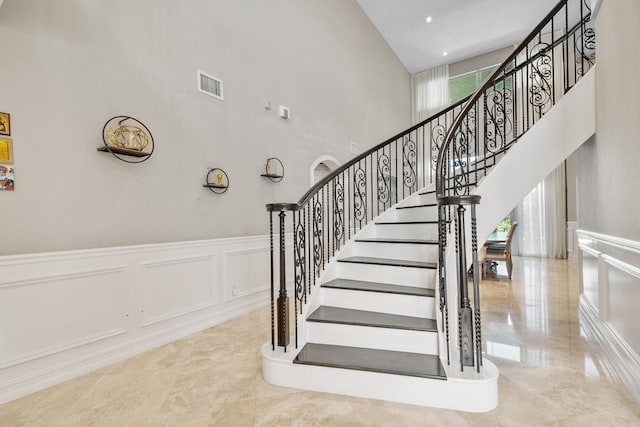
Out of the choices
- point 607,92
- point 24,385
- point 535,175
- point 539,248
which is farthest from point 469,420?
point 539,248

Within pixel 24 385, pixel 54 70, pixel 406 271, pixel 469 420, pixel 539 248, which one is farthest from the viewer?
pixel 539 248

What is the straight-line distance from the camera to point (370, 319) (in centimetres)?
237

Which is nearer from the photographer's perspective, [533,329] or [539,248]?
[533,329]

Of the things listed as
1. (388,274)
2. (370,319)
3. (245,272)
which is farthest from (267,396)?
(245,272)

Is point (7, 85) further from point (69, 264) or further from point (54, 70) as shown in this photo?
point (69, 264)

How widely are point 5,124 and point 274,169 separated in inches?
100

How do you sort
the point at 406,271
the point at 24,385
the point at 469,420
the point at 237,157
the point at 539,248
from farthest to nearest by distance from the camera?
the point at 539,248, the point at 237,157, the point at 406,271, the point at 24,385, the point at 469,420

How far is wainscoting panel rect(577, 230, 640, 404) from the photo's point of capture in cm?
195

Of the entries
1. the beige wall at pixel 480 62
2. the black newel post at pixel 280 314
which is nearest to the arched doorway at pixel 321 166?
the black newel post at pixel 280 314

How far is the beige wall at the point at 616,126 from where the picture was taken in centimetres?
195

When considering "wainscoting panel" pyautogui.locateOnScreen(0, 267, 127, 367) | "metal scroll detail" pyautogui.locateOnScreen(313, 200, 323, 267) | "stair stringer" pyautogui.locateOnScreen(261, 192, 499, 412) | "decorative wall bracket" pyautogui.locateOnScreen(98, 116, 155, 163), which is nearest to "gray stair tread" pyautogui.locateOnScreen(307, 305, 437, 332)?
"stair stringer" pyautogui.locateOnScreen(261, 192, 499, 412)

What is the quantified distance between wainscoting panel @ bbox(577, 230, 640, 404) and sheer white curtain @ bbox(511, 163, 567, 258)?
215 inches

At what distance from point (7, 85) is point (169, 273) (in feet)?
5.82

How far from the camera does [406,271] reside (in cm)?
273
